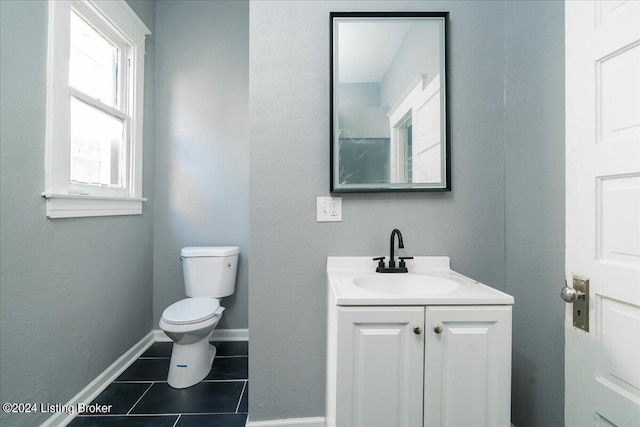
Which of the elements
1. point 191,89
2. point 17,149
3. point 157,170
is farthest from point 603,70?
point 157,170

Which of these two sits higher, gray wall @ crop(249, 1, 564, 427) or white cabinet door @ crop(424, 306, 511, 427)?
gray wall @ crop(249, 1, 564, 427)

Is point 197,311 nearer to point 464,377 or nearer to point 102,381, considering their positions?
point 102,381

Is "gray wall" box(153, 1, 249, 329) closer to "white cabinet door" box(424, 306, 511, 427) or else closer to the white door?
"white cabinet door" box(424, 306, 511, 427)

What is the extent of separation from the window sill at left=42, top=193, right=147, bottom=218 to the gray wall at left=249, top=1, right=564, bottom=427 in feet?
3.12

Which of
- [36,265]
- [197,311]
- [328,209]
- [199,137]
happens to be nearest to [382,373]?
[328,209]

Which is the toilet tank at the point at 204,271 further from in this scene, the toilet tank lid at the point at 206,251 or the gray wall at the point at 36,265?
the gray wall at the point at 36,265

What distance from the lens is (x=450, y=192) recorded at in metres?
1.44

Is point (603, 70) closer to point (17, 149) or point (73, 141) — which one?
point (17, 149)

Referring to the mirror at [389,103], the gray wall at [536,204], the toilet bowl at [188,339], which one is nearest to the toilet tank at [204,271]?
the toilet bowl at [188,339]

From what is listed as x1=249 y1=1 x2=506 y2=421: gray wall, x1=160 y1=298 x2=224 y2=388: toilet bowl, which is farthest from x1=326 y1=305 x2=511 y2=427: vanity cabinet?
x1=160 y1=298 x2=224 y2=388: toilet bowl

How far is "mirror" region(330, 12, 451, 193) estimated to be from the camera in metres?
1.39

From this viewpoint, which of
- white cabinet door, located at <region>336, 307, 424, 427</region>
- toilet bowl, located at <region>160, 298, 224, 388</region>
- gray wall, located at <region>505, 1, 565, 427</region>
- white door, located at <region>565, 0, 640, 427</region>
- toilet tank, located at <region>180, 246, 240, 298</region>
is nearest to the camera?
white door, located at <region>565, 0, 640, 427</region>

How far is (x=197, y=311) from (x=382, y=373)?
1.30m

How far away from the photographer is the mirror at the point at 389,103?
4.57 feet
